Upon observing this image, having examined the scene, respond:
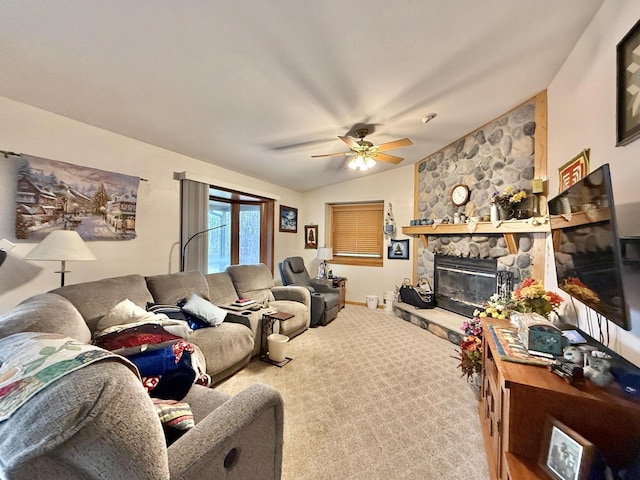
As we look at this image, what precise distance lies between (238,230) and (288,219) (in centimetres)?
118

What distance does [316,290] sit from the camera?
4.61 metres

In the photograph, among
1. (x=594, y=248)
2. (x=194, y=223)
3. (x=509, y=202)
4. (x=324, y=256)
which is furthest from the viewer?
(x=324, y=256)

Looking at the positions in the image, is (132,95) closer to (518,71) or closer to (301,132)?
(301,132)

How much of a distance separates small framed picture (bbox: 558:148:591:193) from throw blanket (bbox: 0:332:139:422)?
2.70m

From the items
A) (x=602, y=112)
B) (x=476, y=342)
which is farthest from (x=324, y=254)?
(x=602, y=112)

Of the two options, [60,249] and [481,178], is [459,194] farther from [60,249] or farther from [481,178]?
[60,249]

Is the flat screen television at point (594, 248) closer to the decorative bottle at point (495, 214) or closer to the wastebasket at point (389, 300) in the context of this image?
the decorative bottle at point (495, 214)

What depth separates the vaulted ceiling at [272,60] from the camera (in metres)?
1.38

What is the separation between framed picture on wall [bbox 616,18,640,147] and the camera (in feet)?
4.02

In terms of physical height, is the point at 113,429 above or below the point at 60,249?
below

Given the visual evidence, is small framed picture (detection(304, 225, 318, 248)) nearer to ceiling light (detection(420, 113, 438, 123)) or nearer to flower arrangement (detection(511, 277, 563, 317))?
ceiling light (detection(420, 113, 438, 123))

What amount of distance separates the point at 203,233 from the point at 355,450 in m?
2.84

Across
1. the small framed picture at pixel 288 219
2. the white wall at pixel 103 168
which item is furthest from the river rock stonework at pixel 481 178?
the white wall at pixel 103 168

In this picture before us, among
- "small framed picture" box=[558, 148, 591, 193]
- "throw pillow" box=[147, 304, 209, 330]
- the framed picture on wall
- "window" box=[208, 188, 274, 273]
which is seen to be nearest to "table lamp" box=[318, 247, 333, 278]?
"window" box=[208, 188, 274, 273]
